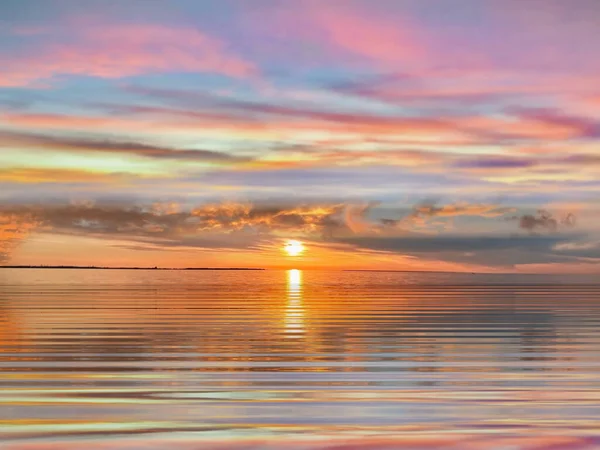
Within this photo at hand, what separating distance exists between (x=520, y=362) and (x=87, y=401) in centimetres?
1106

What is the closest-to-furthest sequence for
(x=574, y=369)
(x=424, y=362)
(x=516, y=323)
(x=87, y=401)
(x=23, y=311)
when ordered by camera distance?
(x=87, y=401) → (x=574, y=369) → (x=424, y=362) → (x=516, y=323) → (x=23, y=311)

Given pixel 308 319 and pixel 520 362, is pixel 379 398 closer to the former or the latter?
pixel 520 362

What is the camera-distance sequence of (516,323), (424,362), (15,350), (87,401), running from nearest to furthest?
(87,401), (424,362), (15,350), (516,323)

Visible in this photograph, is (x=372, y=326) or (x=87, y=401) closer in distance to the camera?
(x=87, y=401)

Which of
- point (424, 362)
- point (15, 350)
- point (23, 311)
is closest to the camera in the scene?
point (424, 362)

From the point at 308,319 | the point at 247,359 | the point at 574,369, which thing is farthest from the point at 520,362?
the point at 308,319

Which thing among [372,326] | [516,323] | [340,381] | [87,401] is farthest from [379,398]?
[516,323]

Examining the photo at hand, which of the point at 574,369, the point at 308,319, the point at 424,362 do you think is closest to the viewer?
the point at 574,369

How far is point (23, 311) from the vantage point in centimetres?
4100

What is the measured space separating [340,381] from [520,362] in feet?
18.7

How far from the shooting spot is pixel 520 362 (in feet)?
62.2

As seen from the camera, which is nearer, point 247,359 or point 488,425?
point 488,425

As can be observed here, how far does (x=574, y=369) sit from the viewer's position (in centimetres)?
1756

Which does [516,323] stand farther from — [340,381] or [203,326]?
[340,381]
